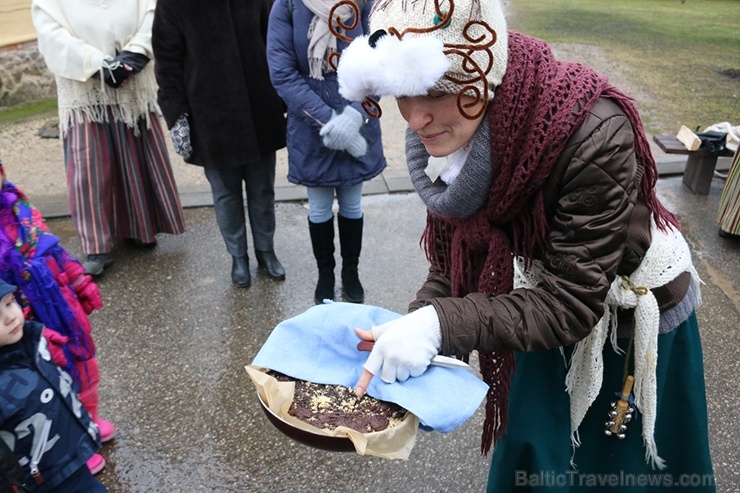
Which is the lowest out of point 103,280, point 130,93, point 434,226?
point 103,280

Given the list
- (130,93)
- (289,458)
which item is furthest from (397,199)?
(289,458)

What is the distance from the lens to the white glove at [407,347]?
1402 mm

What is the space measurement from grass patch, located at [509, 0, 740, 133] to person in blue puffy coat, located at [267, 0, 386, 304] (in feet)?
13.1

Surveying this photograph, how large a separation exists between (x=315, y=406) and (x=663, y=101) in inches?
268

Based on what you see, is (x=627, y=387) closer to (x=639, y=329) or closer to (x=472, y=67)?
(x=639, y=329)

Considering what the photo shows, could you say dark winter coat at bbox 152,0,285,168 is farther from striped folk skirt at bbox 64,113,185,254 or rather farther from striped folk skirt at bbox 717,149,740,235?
striped folk skirt at bbox 717,149,740,235

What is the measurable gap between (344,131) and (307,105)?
222 mm

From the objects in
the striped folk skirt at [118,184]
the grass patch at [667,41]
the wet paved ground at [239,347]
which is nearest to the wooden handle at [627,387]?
the wet paved ground at [239,347]

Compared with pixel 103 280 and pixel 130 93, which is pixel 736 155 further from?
pixel 103 280

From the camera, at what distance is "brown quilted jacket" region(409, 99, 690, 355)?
4.38 feet

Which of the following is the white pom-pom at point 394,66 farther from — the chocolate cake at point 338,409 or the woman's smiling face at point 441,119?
the chocolate cake at point 338,409

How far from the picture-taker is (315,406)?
146 centimetres

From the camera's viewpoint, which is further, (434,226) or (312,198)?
(312,198)

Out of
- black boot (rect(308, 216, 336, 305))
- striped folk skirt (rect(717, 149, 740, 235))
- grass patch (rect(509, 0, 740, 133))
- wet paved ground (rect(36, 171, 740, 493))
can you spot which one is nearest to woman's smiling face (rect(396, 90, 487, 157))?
wet paved ground (rect(36, 171, 740, 493))
